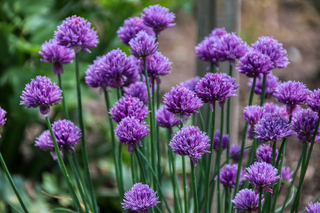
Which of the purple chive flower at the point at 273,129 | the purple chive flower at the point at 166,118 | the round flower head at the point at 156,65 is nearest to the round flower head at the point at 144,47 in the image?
the round flower head at the point at 156,65

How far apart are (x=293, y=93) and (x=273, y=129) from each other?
91mm

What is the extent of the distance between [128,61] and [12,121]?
1.44 meters

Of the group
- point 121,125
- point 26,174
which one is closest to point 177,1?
point 26,174

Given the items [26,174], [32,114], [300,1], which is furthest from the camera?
[300,1]

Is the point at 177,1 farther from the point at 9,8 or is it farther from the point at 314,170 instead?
the point at 314,170

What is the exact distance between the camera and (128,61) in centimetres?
80

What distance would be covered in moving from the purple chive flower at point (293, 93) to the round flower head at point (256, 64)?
0.05m

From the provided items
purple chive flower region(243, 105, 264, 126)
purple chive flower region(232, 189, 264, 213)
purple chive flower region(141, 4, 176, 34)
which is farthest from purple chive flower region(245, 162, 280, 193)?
purple chive flower region(141, 4, 176, 34)

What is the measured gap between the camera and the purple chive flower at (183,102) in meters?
0.67

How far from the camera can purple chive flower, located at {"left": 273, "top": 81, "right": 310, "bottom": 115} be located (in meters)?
0.71

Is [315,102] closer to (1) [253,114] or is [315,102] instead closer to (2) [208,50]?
(1) [253,114]

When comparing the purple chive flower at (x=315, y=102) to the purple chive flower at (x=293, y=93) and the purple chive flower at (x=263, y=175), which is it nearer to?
the purple chive flower at (x=293, y=93)

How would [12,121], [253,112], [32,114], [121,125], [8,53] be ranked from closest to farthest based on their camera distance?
[121,125]
[253,112]
[32,114]
[8,53]
[12,121]

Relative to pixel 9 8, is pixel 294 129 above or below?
below
